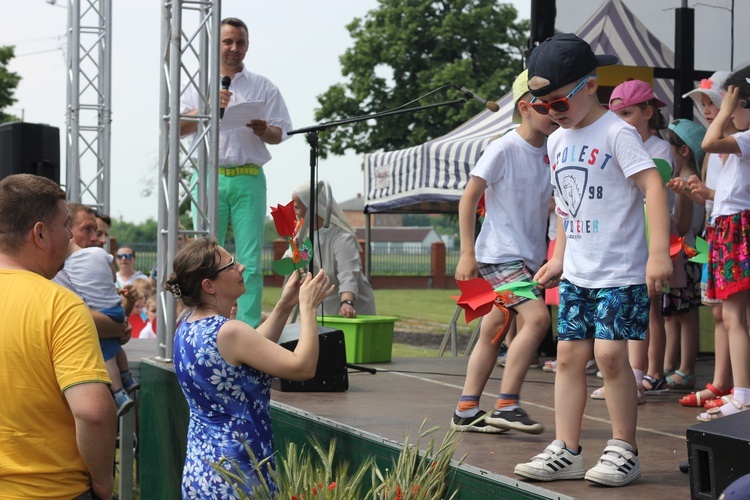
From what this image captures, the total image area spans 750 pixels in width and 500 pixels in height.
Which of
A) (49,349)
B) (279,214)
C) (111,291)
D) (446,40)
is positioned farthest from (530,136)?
(446,40)

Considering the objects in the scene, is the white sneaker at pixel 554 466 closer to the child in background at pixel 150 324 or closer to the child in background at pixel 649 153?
the child in background at pixel 649 153

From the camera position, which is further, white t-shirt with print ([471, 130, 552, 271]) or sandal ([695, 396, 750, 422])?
sandal ([695, 396, 750, 422])

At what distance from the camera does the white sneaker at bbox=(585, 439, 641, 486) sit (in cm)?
331

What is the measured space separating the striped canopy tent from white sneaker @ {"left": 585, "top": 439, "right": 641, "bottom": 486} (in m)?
4.55

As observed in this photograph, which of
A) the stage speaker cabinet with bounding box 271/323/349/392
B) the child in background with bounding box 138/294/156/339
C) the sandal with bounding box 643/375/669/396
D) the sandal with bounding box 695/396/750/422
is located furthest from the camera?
the child in background with bounding box 138/294/156/339

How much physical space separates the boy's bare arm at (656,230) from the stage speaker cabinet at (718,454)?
57 cm

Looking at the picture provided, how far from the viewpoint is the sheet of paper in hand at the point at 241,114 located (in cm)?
680

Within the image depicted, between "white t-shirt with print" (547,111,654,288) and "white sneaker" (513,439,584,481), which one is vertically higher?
"white t-shirt with print" (547,111,654,288)

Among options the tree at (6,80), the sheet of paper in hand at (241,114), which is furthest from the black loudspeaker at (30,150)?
the tree at (6,80)

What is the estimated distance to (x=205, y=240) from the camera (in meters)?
4.01

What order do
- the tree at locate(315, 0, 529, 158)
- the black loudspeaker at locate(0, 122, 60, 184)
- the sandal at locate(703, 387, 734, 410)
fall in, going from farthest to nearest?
1. the tree at locate(315, 0, 529, 158)
2. the black loudspeaker at locate(0, 122, 60, 184)
3. the sandal at locate(703, 387, 734, 410)

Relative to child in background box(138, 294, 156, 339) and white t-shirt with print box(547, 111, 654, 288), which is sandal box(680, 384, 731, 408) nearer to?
white t-shirt with print box(547, 111, 654, 288)

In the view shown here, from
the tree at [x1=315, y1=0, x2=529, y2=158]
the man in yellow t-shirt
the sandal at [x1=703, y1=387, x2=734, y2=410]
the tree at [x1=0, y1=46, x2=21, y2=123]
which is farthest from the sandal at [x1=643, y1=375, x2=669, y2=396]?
the tree at [x1=315, y1=0, x2=529, y2=158]

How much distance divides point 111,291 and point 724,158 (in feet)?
11.6
